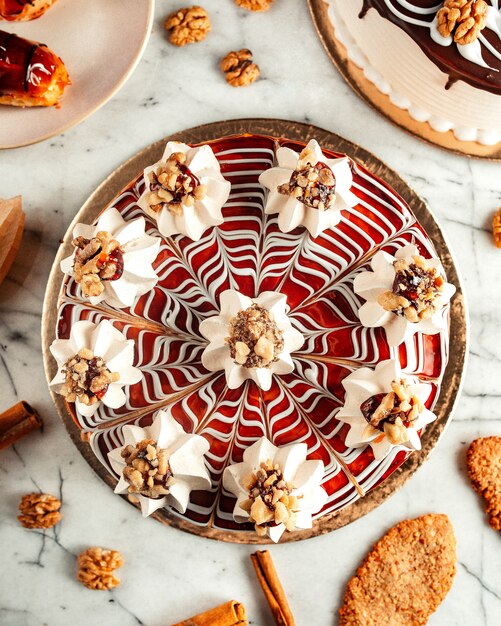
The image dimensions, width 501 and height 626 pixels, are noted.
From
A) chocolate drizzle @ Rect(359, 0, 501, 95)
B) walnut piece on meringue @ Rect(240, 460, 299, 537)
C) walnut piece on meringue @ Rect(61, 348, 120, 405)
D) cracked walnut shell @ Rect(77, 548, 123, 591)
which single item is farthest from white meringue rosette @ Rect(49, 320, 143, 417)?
chocolate drizzle @ Rect(359, 0, 501, 95)

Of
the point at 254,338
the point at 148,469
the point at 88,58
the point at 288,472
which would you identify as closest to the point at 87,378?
the point at 148,469

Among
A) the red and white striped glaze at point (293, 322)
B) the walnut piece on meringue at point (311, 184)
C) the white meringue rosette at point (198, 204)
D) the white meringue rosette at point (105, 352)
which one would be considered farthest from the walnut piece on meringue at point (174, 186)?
the white meringue rosette at point (105, 352)

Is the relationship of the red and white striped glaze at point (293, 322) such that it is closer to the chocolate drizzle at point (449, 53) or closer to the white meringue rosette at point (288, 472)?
the white meringue rosette at point (288, 472)

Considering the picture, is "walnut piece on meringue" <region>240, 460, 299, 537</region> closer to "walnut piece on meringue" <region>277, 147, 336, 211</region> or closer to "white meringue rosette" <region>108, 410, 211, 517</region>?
"white meringue rosette" <region>108, 410, 211, 517</region>

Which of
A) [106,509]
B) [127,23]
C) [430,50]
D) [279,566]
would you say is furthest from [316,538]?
[127,23]

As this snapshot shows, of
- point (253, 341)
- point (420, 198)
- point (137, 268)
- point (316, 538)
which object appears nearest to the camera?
point (253, 341)

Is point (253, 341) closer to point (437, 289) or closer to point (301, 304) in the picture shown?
point (301, 304)
